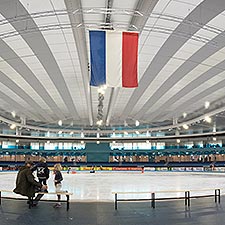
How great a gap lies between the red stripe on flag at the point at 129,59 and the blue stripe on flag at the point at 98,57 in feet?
2.43

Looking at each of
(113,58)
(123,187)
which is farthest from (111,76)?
(123,187)

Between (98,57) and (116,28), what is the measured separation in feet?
9.10

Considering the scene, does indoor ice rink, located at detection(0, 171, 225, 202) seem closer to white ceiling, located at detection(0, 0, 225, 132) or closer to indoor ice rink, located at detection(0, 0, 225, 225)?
indoor ice rink, located at detection(0, 0, 225, 225)

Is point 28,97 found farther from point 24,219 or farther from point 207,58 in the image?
point 24,219

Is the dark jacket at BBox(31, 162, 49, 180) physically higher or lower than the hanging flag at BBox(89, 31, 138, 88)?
lower

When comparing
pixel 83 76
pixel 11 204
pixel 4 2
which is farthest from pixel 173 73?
pixel 11 204

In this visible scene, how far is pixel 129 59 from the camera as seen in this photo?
10.6 meters

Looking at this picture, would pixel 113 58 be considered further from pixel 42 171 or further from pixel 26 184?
pixel 26 184

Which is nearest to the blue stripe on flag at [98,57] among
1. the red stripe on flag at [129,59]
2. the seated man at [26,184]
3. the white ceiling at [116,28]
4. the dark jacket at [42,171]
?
the red stripe on flag at [129,59]

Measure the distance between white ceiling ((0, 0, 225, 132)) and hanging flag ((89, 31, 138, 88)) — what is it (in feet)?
3.64

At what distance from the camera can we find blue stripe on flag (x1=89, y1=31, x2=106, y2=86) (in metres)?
10.1

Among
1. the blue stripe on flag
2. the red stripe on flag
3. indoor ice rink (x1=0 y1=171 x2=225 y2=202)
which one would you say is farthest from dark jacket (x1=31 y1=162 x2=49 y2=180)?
the red stripe on flag

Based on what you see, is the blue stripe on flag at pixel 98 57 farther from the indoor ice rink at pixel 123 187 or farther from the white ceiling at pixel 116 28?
the indoor ice rink at pixel 123 187

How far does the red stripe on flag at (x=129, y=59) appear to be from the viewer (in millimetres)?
10328
